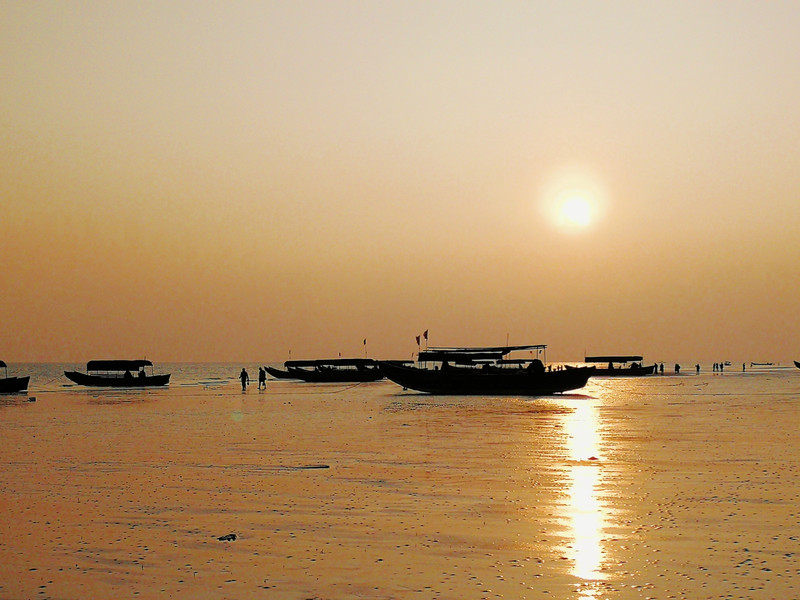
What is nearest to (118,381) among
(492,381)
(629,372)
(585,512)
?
(492,381)

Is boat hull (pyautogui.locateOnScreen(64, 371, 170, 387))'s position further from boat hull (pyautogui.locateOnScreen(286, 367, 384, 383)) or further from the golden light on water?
the golden light on water

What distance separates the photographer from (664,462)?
20.2 meters

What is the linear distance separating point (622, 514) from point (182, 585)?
24.1 ft

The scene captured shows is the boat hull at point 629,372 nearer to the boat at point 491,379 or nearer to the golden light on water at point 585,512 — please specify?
the boat at point 491,379

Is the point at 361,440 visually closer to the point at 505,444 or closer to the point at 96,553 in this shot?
the point at 505,444

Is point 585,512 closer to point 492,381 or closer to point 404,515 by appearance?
point 404,515

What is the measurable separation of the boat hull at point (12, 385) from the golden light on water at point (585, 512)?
5739 centimetres

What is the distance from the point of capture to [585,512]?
1361cm

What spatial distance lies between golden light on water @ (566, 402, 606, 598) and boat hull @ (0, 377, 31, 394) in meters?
57.4

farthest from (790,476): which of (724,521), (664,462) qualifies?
(724,521)

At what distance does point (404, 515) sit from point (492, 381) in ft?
151

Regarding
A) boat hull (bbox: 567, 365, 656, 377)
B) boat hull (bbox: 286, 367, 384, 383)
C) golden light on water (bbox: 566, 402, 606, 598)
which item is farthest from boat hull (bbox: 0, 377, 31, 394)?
boat hull (bbox: 567, 365, 656, 377)

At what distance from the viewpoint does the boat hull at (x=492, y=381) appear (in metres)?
59.3

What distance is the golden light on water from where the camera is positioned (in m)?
10.1
